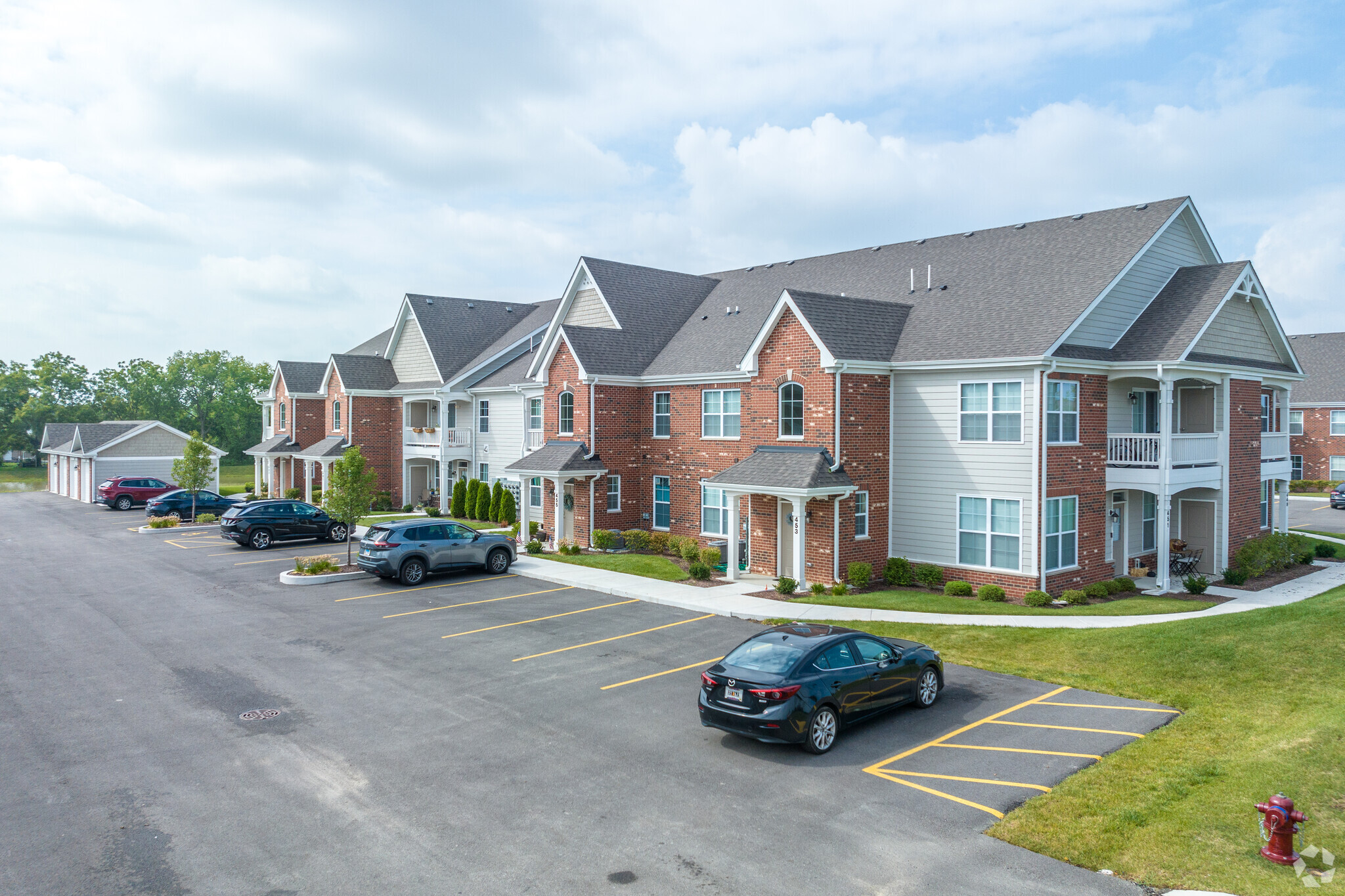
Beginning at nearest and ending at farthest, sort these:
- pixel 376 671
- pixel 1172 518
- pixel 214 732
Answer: pixel 214 732
pixel 376 671
pixel 1172 518

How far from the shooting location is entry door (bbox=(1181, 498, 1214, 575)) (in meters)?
25.3

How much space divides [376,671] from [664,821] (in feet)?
26.0

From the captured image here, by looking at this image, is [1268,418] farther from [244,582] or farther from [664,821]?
[244,582]

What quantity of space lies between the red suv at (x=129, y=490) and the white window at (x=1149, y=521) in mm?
49611

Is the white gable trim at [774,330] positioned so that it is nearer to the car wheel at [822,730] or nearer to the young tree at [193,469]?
the car wheel at [822,730]

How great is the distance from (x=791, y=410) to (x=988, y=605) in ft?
25.0

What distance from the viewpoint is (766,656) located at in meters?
11.7

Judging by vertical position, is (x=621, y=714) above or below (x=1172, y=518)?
below

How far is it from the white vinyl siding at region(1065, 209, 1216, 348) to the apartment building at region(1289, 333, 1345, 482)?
3716 cm

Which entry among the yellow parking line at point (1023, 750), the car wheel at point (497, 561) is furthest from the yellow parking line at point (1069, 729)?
the car wheel at point (497, 561)

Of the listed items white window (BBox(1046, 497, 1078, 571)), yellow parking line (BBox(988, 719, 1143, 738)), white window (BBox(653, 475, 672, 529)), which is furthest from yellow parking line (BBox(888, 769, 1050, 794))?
white window (BBox(653, 475, 672, 529))

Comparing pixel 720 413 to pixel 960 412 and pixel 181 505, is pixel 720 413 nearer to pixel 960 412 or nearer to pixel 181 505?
pixel 960 412

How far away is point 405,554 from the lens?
78.4 feet

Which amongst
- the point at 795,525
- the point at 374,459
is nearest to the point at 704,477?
the point at 795,525
